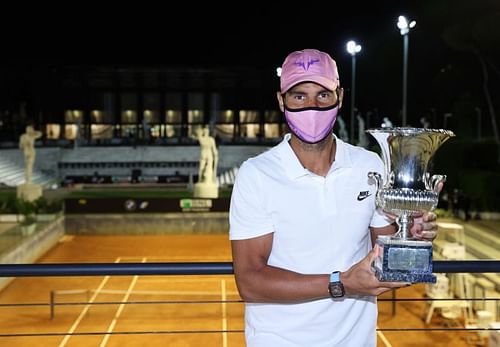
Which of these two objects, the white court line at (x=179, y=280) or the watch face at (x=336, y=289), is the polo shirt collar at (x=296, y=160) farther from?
the white court line at (x=179, y=280)

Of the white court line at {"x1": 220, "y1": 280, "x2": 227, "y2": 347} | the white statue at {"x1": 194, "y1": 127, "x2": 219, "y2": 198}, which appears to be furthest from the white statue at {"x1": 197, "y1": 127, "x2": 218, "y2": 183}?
the white court line at {"x1": 220, "y1": 280, "x2": 227, "y2": 347}

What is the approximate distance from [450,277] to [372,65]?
36.6 metres

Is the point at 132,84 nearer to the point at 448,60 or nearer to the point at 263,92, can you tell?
the point at 263,92

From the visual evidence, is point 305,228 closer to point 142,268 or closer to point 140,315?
point 142,268

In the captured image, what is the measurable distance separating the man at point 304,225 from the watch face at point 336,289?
1.3 inches

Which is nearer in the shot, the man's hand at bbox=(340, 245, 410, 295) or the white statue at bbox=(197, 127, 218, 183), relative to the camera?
the man's hand at bbox=(340, 245, 410, 295)

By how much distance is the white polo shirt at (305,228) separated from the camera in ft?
6.84

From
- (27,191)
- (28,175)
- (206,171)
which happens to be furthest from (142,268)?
(28,175)

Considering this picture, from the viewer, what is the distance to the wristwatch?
197 centimetres

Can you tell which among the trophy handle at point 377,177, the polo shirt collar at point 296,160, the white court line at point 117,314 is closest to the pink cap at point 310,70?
the polo shirt collar at point 296,160

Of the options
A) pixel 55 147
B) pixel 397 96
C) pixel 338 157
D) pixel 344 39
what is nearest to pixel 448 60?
pixel 397 96

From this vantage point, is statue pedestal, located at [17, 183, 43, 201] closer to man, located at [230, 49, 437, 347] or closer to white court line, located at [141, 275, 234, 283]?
white court line, located at [141, 275, 234, 283]

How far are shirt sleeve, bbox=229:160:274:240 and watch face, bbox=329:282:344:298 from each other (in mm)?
270

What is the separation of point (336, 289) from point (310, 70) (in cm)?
71
